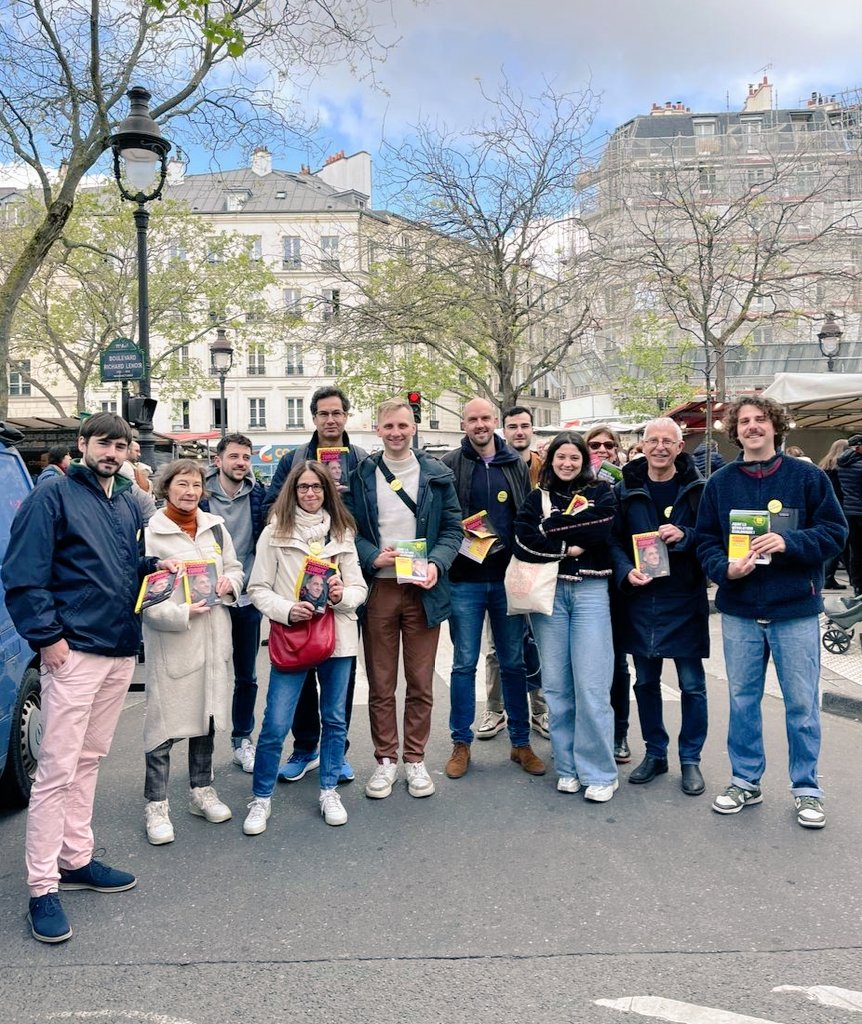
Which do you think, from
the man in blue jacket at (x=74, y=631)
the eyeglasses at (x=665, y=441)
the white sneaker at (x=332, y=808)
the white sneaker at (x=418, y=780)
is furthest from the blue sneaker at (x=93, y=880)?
the eyeglasses at (x=665, y=441)

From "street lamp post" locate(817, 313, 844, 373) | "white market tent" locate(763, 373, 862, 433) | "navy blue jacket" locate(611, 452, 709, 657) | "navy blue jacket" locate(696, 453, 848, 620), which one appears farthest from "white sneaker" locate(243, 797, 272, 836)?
"street lamp post" locate(817, 313, 844, 373)

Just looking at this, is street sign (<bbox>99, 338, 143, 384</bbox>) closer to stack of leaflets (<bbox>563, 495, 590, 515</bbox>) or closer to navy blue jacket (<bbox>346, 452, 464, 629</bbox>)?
navy blue jacket (<bbox>346, 452, 464, 629</bbox>)

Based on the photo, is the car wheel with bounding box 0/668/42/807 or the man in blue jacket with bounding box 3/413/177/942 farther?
the car wheel with bounding box 0/668/42/807

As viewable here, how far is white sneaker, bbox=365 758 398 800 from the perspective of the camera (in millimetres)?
4562

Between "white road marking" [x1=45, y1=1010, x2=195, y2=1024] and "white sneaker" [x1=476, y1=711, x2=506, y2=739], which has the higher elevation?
"white road marking" [x1=45, y1=1010, x2=195, y2=1024]

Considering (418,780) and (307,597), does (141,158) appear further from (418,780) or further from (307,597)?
(418,780)

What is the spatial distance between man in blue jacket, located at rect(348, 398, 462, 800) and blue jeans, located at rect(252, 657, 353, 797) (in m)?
0.31

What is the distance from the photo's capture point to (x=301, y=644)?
422 cm

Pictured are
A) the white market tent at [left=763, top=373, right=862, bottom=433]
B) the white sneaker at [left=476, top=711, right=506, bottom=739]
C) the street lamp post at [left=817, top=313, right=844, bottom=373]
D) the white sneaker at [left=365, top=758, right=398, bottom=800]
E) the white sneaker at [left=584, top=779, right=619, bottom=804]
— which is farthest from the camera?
the street lamp post at [left=817, top=313, right=844, bottom=373]

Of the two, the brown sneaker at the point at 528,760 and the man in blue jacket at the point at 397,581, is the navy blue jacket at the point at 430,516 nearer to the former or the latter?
the man in blue jacket at the point at 397,581

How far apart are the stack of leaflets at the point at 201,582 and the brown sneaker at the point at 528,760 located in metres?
2.11

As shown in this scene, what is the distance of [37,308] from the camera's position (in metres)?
27.0

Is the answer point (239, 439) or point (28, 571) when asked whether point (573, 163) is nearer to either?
point (239, 439)

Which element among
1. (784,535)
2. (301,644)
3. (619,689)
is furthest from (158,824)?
(784,535)
